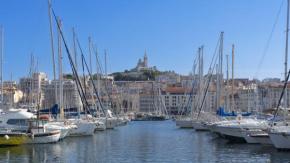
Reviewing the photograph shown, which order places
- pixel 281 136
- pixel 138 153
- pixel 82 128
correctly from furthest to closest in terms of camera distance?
pixel 82 128
pixel 138 153
pixel 281 136

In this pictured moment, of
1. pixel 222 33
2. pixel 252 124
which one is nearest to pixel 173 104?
pixel 222 33

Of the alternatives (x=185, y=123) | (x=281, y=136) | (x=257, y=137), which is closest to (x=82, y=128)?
(x=257, y=137)

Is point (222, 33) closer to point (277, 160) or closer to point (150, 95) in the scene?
point (277, 160)

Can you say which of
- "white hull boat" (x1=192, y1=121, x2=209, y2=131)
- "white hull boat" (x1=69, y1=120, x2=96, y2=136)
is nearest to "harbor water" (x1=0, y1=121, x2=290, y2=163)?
"white hull boat" (x1=69, y1=120, x2=96, y2=136)

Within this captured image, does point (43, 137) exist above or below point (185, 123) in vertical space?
above

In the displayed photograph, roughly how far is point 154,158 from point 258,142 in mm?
9962

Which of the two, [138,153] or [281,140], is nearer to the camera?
[281,140]

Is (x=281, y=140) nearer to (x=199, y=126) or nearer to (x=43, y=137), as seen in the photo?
(x=43, y=137)

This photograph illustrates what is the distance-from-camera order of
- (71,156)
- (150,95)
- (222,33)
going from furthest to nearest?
(150,95), (222,33), (71,156)

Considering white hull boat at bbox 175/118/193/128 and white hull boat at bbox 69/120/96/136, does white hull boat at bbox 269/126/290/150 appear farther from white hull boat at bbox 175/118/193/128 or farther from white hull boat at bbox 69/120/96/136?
white hull boat at bbox 175/118/193/128

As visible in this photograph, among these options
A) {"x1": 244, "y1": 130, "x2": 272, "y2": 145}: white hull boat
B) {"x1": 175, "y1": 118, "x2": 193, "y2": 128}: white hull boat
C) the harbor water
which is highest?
{"x1": 244, "y1": 130, "x2": 272, "y2": 145}: white hull boat

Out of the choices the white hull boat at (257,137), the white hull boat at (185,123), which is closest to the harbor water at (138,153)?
the white hull boat at (257,137)

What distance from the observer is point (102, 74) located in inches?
2938

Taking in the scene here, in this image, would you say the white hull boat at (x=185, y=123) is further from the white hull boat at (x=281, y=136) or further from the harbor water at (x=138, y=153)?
the white hull boat at (x=281, y=136)
